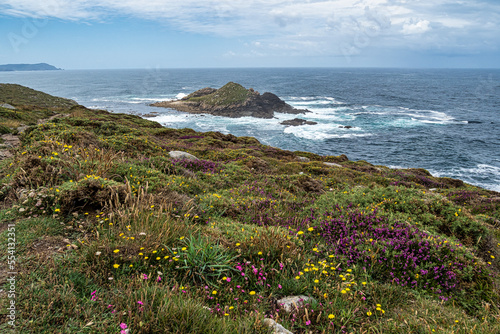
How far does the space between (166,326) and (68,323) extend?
1054 mm

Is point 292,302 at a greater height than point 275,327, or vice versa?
point 275,327

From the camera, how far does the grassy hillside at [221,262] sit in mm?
3135

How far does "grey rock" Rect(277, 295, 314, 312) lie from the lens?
3.74 meters

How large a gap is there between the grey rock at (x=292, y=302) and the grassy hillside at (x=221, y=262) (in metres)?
0.09

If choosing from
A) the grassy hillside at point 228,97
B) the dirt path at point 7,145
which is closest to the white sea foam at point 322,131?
the grassy hillside at point 228,97

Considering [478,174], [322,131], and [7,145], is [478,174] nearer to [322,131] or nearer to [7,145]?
[322,131]

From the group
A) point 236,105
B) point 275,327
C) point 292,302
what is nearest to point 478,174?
point 292,302

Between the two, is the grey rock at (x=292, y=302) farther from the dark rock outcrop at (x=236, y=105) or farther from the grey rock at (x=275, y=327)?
the dark rock outcrop at (x=236, y=105)

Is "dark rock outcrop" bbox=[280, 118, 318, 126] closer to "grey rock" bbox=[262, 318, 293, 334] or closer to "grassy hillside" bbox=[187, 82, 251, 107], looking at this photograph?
"grassy hillside" bbox=[187, 82, 251, 107]

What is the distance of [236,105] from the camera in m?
82.9

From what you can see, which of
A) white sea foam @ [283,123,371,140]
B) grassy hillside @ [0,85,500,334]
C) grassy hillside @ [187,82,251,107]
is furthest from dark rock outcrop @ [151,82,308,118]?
grassy hillside @ [0,85,500,334]

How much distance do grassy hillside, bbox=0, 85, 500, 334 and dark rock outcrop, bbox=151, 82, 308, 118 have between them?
238 feet

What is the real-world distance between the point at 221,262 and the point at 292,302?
1234mm

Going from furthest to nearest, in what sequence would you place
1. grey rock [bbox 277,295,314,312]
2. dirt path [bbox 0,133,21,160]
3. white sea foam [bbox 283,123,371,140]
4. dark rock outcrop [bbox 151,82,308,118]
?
dark rock outcrop [bbox 151,82,308,118] → white sea foam [bbox 283,123,371,140] → dirt path [bbox 0,133,21,160] → grey rock [bbox 277,295,314,312]
